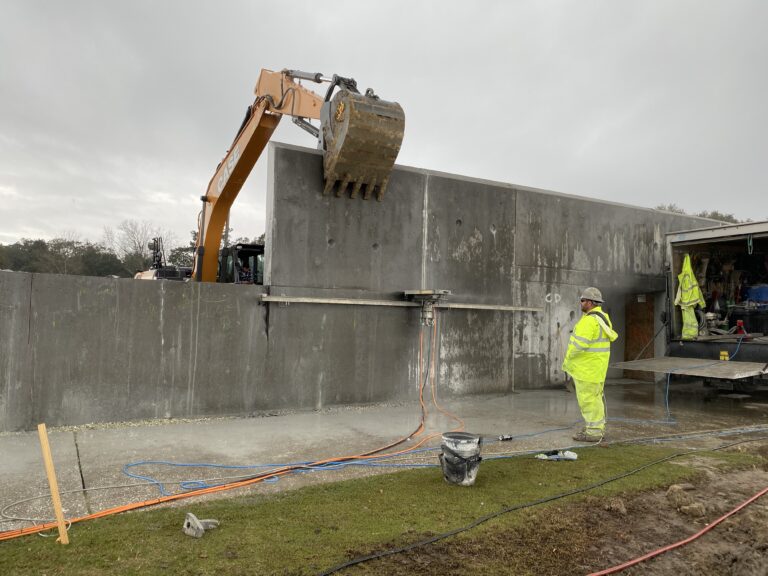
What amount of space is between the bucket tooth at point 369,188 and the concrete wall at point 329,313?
165 millimetres

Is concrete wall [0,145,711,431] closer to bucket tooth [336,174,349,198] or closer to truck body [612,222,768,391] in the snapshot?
bucket tooth [336,174,349,198]

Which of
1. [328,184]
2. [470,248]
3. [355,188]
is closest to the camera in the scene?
[328,184]

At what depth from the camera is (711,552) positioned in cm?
323

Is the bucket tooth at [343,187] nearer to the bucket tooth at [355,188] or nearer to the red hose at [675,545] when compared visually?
the bucket tooth at [355,188]

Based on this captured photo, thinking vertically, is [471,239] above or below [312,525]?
above

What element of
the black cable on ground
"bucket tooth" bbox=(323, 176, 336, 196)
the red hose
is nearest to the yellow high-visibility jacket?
the black cable on ground

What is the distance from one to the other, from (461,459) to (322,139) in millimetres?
5457

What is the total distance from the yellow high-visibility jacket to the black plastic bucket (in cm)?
219

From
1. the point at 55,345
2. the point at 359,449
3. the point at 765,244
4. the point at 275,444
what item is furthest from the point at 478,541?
the point at 765,244

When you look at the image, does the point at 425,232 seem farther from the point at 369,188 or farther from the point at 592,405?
the point at 592,405

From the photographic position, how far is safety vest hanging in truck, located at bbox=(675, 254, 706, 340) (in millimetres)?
10211

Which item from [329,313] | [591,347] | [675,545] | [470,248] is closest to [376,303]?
[329,313]

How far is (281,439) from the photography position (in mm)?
6055

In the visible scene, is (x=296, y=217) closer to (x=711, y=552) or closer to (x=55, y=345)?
(x=55, y=345)
